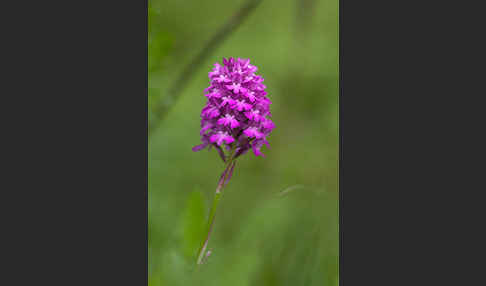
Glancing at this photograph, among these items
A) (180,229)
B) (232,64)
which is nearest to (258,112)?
(232,64)

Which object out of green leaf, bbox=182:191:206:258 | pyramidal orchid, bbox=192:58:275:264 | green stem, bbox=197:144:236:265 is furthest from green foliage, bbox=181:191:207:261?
pyramidal orchid, bbox=192:58:275:264

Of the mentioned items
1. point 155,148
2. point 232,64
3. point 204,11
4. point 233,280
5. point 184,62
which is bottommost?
point 233,280

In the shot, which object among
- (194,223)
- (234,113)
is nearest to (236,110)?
(234,113)

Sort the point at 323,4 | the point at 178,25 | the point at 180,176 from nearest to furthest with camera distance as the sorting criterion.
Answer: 1. the point at 323,4
2. the point at 178,25
3. the point at 180,176

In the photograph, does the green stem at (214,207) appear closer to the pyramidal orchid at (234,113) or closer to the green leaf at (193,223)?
the pyramidal orchid at (234,113)

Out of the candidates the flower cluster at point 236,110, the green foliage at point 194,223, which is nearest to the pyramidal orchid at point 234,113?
the flower cluster at point 236,110

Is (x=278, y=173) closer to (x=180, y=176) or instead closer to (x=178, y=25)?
(x=180, y=176)

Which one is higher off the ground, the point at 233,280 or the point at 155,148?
the point at 155,148

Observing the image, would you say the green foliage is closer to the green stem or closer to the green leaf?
the green leaf
